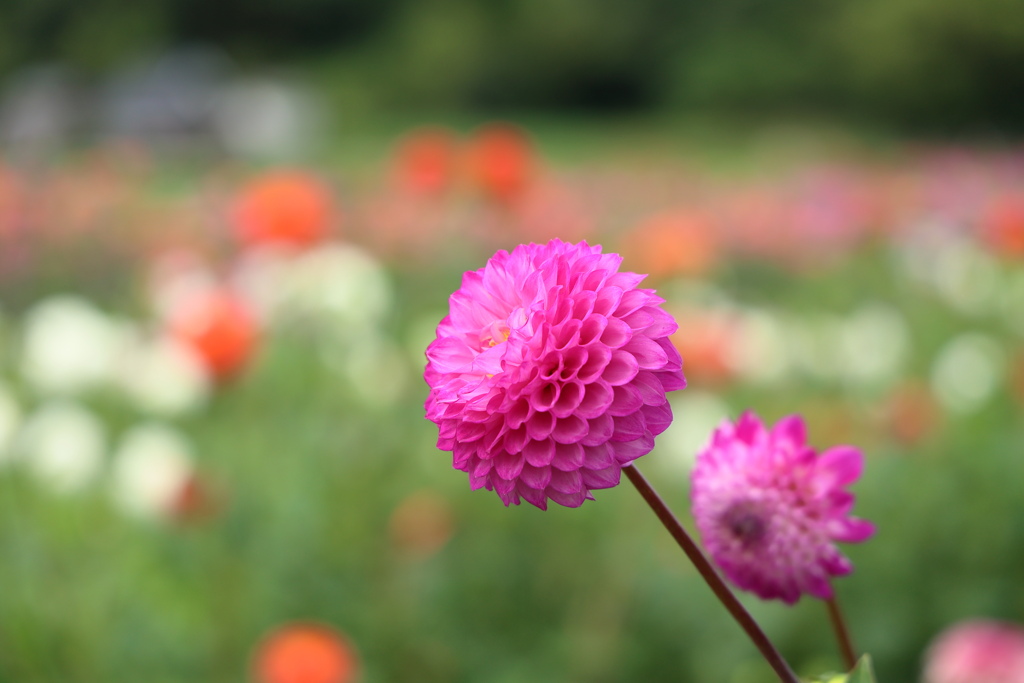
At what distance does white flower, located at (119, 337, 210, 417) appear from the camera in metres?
1.51

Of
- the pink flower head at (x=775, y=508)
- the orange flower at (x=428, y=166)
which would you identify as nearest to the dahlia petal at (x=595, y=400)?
the pink flower head at (x=775, y=508)

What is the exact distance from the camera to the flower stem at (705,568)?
1.16 feet

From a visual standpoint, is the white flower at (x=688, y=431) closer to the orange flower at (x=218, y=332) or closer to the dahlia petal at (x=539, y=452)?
the orange flower at (x=218, y=332)

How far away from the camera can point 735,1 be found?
11227 mm

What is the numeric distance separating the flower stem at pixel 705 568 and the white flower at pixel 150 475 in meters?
1.16

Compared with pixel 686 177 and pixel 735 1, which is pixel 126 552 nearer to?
pixel 686 177

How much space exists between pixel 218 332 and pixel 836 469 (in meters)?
1.12

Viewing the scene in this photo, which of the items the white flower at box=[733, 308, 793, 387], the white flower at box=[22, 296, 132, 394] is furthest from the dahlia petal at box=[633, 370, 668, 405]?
the white flower at box=[22, 296, 132, 394]

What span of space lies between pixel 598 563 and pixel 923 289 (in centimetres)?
168

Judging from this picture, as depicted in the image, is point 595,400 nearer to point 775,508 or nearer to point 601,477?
point 601,477

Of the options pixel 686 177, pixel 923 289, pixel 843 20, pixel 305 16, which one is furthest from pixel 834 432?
pixel 305 16

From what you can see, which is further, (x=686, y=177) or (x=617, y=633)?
(x=686, y=177)

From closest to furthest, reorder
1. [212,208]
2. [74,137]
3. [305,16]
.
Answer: [212,208] < [74,137] < [305,16]

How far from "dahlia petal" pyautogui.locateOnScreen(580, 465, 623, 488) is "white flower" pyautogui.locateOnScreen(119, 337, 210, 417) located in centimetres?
118
